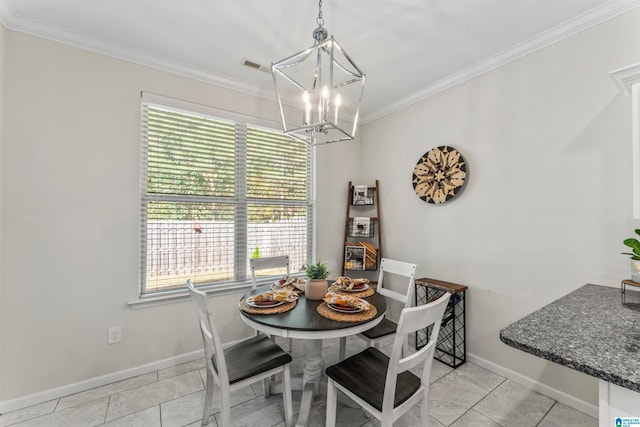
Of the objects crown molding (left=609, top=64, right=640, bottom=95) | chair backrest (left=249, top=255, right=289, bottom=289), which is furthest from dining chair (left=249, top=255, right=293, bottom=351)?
crown molding (left=609, top=64, right=640, bottom=95)

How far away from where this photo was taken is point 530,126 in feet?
6.95

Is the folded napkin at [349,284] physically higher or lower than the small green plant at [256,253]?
lower

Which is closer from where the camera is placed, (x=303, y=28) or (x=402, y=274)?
(x=303, y=28)

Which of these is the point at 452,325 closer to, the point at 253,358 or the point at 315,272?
the point at 315,272

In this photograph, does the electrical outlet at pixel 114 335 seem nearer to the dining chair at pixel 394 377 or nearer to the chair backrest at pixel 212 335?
the chair backrest at pixel 212 335

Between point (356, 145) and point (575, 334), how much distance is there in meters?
3.07

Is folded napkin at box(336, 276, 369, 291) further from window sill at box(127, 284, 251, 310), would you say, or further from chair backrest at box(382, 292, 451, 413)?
window sill at box(127, 284, 251, 310)

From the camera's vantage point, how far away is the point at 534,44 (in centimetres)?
207

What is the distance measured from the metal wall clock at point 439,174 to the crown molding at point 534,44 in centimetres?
63

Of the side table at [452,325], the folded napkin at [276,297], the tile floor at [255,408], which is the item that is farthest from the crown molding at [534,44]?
the tile floor at [255,408]

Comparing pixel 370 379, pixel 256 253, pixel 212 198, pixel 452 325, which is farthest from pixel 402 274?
pixel 212 198

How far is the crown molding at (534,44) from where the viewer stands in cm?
173

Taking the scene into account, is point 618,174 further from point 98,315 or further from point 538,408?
point 98,315

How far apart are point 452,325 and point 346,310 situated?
1.52m
